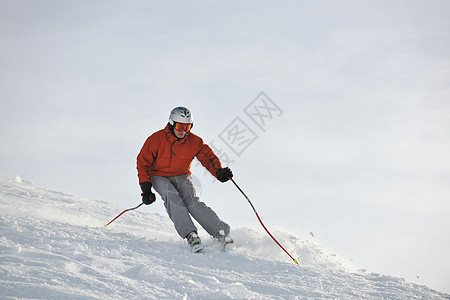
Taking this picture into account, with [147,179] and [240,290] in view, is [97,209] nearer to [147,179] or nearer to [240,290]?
[147,179]

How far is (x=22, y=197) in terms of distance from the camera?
796cm

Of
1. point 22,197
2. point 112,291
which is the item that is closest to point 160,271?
point 112,291

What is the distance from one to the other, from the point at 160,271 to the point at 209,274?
48 cm

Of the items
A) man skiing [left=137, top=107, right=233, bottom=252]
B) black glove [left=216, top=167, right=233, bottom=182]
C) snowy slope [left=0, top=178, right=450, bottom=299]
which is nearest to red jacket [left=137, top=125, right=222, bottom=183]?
man skiing [left=137, top=107, right=233, bottom=252]

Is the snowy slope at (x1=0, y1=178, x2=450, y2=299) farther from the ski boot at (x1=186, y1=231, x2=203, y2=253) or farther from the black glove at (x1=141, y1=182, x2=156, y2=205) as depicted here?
the black glove at (x1=141, y1=182, x2=156, y2=205)

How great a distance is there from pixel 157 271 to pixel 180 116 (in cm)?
211

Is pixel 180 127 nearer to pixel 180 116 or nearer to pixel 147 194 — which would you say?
pixel 180 116

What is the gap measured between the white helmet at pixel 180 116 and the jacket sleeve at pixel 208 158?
482 millimetres

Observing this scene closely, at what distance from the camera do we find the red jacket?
518cm

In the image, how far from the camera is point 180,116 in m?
5.10

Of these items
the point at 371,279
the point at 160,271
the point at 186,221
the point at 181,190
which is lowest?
the point at 160,271

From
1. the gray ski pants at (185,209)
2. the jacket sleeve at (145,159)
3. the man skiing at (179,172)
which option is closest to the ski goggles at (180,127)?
the man skiing at (179,172)

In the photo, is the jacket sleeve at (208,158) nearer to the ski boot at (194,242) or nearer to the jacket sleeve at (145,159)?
the jacket sleeve at (145,159)

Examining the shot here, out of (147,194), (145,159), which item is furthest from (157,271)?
(145,159)
